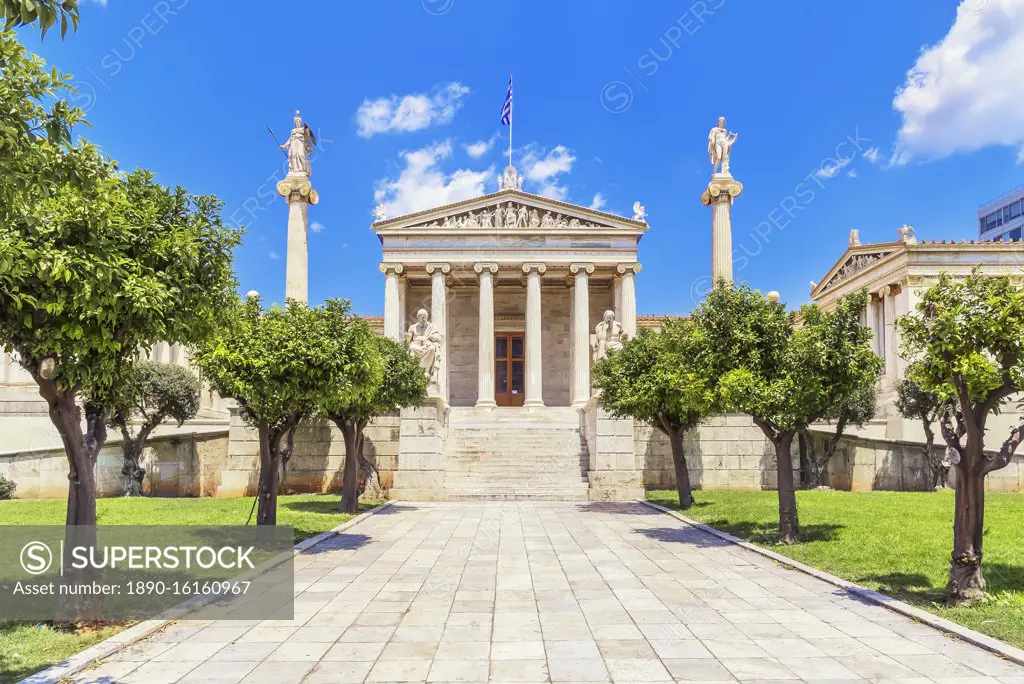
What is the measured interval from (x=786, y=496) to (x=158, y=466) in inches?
892

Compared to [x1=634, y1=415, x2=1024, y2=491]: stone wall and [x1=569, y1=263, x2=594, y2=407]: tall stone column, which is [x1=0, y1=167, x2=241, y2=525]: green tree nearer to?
[x1=634, y1=415, x2=1024, y2=491]: stone wall

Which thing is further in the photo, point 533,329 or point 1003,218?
point 1003,218

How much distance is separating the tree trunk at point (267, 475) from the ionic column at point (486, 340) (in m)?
24.1

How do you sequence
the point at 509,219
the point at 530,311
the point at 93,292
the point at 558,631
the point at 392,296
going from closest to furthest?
the point at 93,292 → the point at 558,631 → the point at 530,311 → the point at 392,296 → the point at 509,219

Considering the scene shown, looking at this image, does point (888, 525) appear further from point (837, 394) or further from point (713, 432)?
point (713, 432)

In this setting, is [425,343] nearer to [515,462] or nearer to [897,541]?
[515,462]

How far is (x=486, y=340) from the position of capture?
40.2 metres

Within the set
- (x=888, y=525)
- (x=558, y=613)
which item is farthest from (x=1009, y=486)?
(x=558, y=613)

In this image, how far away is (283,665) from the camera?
6.60 metres

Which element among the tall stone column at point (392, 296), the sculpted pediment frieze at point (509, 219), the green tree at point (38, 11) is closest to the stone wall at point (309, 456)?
the tall stone column at point (392, 296)

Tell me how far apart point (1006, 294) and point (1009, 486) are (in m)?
22.9

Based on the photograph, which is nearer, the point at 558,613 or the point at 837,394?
the point at 558,613

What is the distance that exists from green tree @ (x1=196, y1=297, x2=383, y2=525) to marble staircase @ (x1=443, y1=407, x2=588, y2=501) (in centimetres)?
1018

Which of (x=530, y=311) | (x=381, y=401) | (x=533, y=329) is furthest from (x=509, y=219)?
(x=381, y=401)
